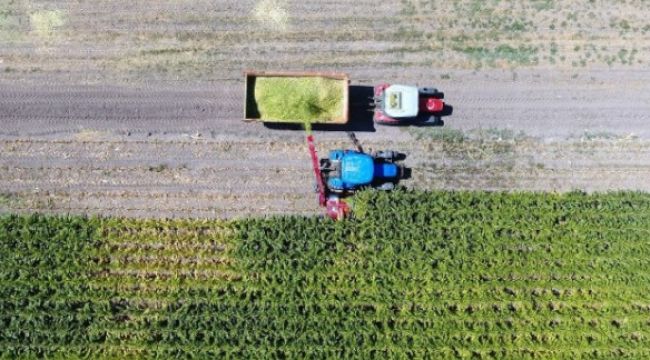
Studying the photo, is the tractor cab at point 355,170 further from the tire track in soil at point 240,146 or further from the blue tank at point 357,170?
the tire track in soil at point 240,146

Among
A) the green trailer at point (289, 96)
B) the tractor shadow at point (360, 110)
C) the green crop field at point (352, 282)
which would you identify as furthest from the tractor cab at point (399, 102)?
the green crop field at point (352, 282)

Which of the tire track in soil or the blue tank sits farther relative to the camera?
the tire track in soil

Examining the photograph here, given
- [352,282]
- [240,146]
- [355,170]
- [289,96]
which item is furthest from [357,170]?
[240,146]

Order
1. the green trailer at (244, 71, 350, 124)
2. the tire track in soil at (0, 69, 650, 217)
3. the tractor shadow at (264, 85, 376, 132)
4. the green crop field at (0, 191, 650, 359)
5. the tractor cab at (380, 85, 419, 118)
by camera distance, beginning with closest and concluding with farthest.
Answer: the green crop field at (0, 191, 650, 359) < the green trailer at (244, 71, 350, 124) < the tractor cab at (380, 85, 419, 118) < the tire track in soil at (0, 69, 650, 217) < the tractor shadow at (264, 85, 376, 132)

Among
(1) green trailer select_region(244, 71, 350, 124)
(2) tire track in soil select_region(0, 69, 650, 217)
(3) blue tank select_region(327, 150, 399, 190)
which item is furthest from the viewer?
(2) tire track in soil select_region(0, 69, 650, 217)

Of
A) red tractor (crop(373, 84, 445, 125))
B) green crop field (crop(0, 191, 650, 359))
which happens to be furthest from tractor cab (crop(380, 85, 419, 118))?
green crop field (crop(0, 191, 650, 359))

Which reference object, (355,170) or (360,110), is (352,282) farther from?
(360,110)

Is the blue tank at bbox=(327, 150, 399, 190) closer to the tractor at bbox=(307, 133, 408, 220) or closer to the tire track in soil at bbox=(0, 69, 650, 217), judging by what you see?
the tractor at bbox=(307, 133, 408, 220)
